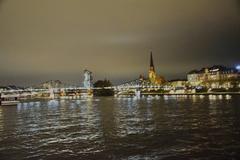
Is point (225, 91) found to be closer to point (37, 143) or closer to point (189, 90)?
point (189, 90)

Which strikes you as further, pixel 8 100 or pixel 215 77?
pixel 215 77

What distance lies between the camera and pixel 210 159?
1367 centimetres

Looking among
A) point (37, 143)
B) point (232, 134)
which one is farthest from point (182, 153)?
point (37, 143)

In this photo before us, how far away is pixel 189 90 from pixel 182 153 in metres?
149

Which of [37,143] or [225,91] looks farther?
[225,91]

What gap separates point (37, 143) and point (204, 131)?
9.77 metres

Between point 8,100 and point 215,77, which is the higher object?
point 215,77

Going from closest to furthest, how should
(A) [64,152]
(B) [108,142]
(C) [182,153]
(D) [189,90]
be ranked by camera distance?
(C) [182,153], (A) [64,152], (B) [108,142], (D) [189,90]

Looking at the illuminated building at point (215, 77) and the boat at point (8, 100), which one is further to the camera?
the illuminated building at point (215, 77)

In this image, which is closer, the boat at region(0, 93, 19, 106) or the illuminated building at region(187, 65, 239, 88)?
the boat at region(0, 93, 19, 106)

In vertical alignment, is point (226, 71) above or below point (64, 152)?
above

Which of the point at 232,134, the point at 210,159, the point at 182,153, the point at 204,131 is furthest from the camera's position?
the point at 204,131

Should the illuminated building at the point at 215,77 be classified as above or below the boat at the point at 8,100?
above

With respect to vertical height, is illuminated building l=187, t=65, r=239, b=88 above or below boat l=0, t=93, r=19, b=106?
above
